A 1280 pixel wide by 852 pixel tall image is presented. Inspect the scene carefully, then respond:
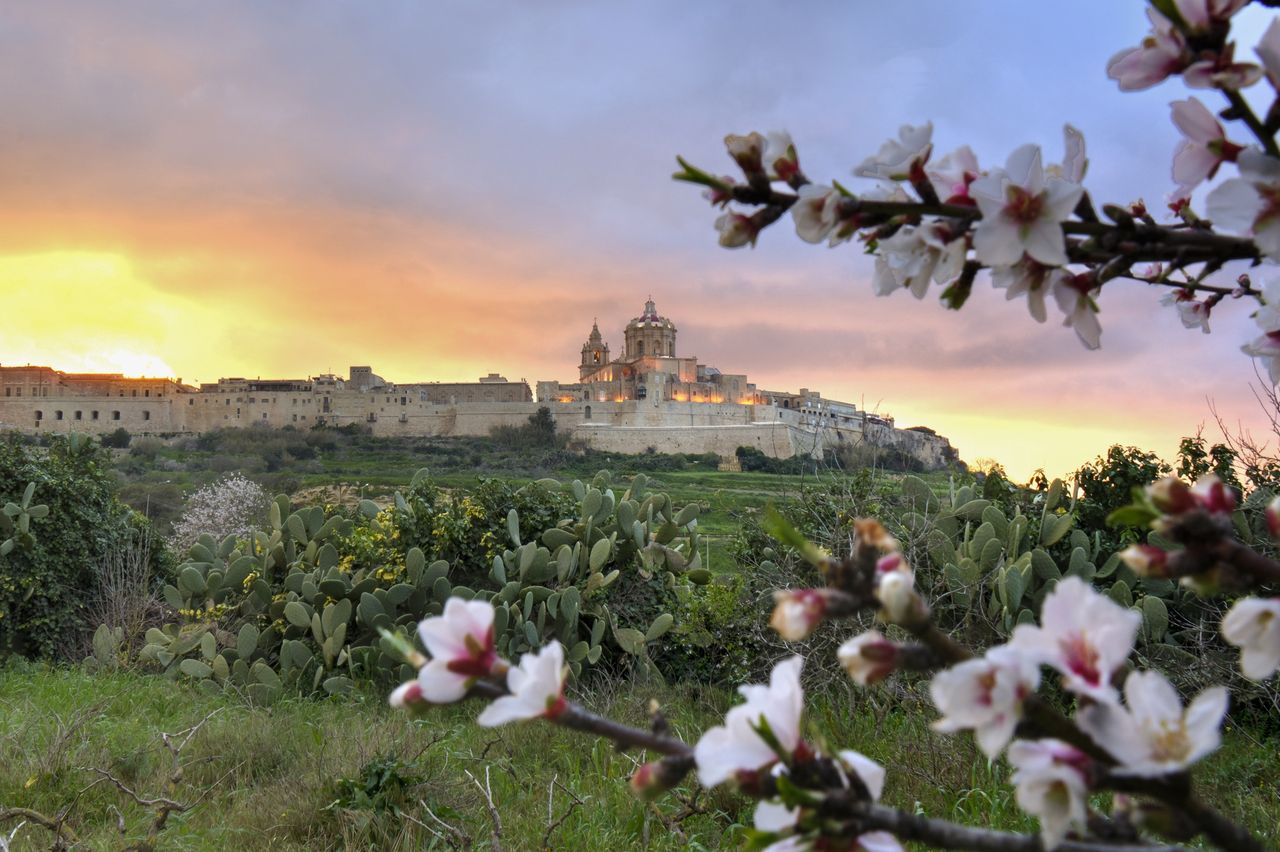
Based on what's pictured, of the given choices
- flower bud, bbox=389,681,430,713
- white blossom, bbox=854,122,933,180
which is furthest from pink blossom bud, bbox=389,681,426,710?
white blossom, bbox=854,122,933,180

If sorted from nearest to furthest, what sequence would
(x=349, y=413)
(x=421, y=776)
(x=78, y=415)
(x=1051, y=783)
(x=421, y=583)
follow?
(x=1051, y=783) < (x=421, y=776) < (x=421, y=583) < (x=78, y=415) < (x=349, y=413)

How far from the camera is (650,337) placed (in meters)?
84.4

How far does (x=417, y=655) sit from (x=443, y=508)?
21.7 feet

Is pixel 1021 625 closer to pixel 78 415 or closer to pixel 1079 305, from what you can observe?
pixel 1079 305

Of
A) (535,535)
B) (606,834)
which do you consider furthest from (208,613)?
(606,834)

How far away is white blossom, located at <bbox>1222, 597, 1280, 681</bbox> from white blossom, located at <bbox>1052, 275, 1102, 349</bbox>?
455 millimetres

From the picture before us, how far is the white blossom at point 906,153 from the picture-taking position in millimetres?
1124

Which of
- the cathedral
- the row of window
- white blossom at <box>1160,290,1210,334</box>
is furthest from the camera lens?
the cathedral

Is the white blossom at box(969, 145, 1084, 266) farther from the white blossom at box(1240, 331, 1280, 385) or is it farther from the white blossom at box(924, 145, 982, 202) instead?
the white blossom at box(1240, 331, 1280, 385)

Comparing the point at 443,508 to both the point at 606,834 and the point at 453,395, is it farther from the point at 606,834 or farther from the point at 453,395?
the point at 453,395

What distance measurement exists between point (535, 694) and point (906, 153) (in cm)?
81

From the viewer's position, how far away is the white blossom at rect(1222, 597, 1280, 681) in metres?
0.76

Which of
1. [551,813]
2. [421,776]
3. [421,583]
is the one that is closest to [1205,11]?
[551,813]

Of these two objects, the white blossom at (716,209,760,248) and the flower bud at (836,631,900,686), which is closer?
the flower bud at (836,631,900,686)
